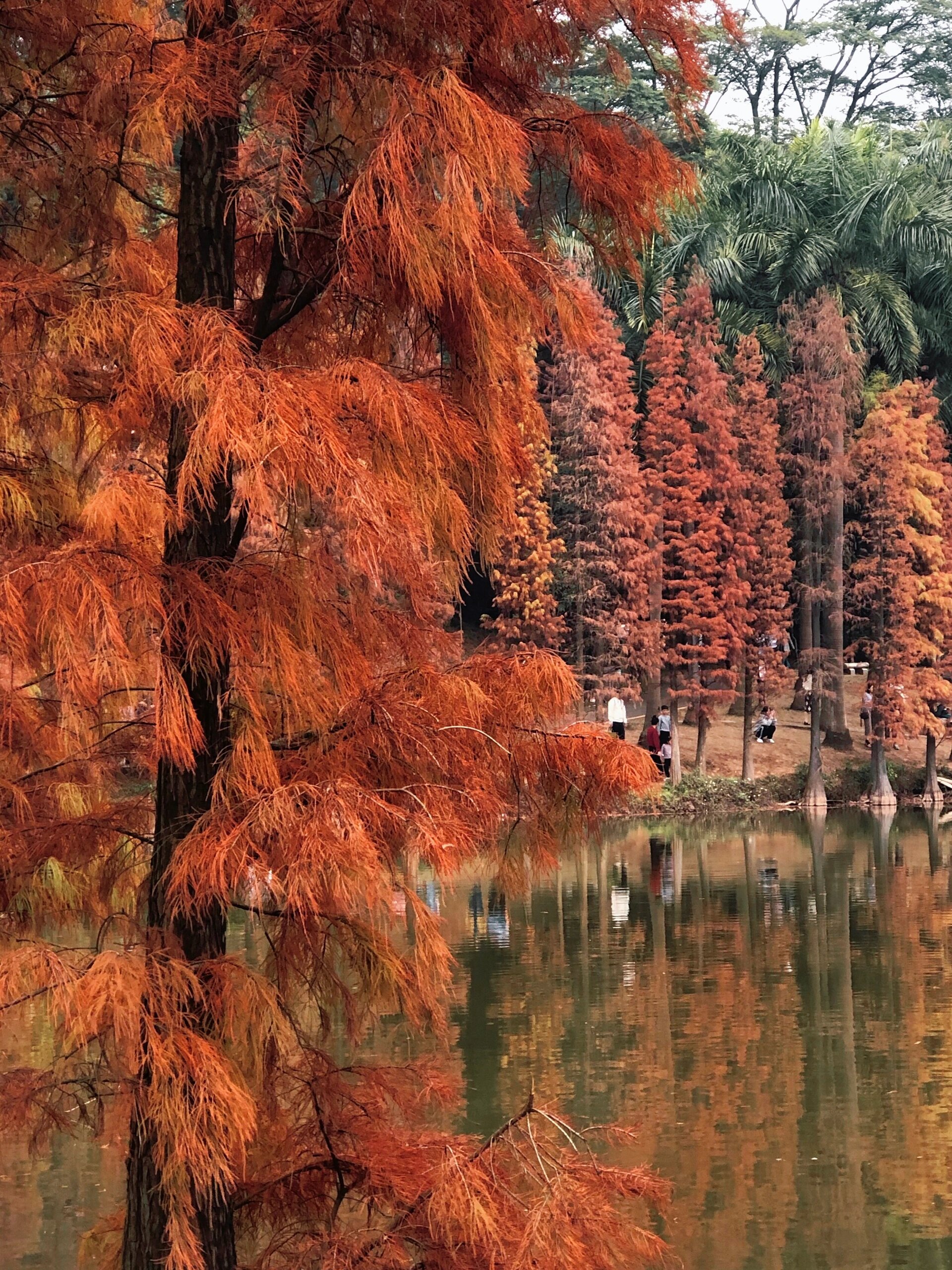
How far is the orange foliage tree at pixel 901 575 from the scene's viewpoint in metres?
31.0

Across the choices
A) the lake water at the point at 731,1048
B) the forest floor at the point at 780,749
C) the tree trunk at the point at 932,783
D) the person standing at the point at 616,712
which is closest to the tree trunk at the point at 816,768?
the forest floor at the point at 780,749

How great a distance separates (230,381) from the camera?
3.65 m

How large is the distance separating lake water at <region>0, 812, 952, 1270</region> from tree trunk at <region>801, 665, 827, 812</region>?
7719mm

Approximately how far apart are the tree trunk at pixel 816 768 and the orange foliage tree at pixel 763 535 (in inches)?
41.6

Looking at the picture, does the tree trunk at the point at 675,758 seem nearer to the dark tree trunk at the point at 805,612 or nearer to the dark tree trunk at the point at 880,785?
the dark tree trunk at the point at 805,612

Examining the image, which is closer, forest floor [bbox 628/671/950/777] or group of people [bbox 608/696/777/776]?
group of people [bbox 608/696/777/776]

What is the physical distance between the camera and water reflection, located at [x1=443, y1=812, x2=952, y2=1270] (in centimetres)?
926

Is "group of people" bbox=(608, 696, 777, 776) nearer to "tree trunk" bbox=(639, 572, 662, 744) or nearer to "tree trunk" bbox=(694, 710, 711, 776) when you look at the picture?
"tree trunk" bbox=(639, 572, 662, 744)

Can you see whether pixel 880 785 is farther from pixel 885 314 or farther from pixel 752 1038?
pixel 752 1038

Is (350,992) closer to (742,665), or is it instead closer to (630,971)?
(630,971)

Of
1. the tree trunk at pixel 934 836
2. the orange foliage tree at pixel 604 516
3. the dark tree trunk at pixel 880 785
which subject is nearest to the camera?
the tree trunk at pixel 934 836

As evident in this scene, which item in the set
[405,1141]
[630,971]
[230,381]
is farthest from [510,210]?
[630,971]

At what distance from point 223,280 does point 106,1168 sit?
7010 millimetres

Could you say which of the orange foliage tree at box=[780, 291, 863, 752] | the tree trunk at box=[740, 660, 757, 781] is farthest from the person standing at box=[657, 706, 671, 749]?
the orange foliage tree at box=[780, 291, 863, 752]
